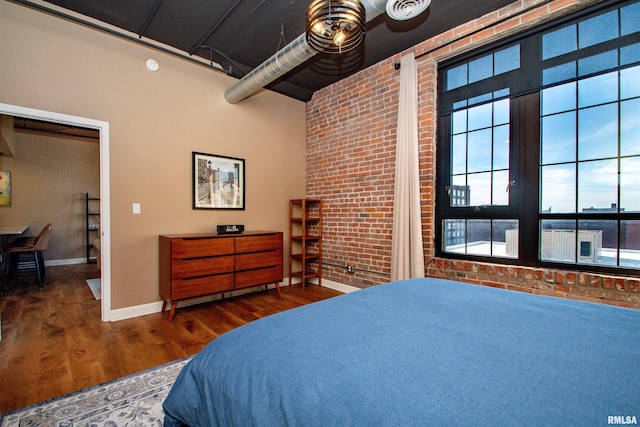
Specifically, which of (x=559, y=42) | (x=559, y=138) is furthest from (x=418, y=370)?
(x=559, y=42)

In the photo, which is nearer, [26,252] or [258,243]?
[258,243]

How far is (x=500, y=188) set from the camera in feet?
A: 8.72

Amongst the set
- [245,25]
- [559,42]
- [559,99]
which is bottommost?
[559,99]

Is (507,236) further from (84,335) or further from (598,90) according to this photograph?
(84,335)

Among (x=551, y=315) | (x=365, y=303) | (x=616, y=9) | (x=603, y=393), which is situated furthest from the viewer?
(x=616, y=9)

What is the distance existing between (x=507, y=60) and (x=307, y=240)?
10.5 ft

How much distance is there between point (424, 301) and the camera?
4.50 feet

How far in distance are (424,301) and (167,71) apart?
138 inches

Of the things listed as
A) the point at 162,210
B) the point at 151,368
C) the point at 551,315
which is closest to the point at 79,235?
the point at 162,210

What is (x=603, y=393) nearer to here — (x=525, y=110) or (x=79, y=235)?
(x=525, y=110)

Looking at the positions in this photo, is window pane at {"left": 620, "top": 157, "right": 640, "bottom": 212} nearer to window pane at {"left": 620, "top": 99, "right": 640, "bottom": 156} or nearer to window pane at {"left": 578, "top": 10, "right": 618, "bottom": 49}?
window pane at {"left": 620, "top": 99, "right": 640, "bottom": 156}

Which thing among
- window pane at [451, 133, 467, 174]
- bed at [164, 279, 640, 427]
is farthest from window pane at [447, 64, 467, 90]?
bed at [164, 279, 640, 427]

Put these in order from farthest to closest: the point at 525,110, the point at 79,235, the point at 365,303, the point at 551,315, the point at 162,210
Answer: the point at 79,235, the point at 162,210, the point at 525,110, the point at 365,303, the point at 551,315

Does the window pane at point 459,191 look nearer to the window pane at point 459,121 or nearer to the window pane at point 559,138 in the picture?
the window pane at point 459,121
